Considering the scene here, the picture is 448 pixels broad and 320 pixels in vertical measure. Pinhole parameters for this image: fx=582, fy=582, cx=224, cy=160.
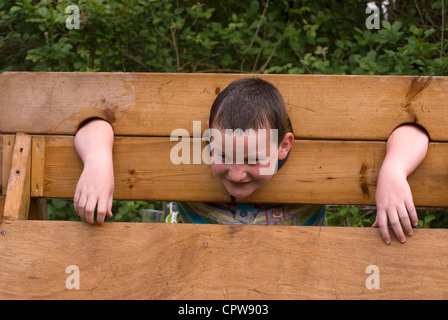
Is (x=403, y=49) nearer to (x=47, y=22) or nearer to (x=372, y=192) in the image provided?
(x=372, y=192)

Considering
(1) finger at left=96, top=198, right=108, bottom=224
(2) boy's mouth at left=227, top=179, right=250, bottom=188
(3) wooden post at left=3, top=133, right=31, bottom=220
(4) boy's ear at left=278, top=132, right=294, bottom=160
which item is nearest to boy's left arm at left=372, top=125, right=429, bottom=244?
(4) boy's ear at left=278, top=132, right=294, bottom=160

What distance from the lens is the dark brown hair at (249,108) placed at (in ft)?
5.79

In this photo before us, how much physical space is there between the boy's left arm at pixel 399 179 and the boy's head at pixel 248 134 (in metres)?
0.33

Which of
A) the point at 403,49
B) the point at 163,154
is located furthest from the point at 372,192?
the point at 403,49

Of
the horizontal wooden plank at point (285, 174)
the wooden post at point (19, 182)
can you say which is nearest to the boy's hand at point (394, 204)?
the horizontal wooden plank at point (285, 174)

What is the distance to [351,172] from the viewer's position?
1.96m

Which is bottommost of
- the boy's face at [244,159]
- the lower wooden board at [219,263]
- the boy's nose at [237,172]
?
the lower wooden board at [219,263]

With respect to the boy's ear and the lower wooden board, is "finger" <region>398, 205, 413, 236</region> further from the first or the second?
the boy's ear

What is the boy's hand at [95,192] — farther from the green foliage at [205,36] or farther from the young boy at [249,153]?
the green foliage at [205,36]

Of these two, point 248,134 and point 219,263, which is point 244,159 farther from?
point 219,263

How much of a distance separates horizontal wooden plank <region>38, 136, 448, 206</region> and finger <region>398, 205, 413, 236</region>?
263 mm

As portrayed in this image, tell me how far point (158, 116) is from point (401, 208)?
85 centimetres

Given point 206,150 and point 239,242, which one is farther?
point 206,150

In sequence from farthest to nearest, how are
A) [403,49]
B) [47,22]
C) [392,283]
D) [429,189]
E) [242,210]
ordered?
1. [47,22]
2. [403,49]
3. [242,210]
4. [429,189]
5. [392,283]
